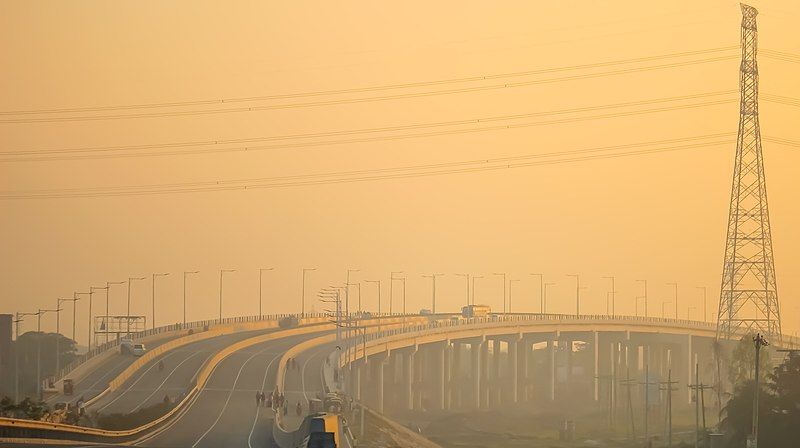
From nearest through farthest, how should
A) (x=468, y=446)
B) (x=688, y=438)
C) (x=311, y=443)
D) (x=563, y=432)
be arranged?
(x=311, y=443), (x=688, y=438), (x=468, y=446), (x=563, y=432)

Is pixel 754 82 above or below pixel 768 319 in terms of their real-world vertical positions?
above

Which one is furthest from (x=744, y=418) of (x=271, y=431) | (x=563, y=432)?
(x=563, y=432)

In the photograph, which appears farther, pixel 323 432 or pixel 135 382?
pixel 135 382

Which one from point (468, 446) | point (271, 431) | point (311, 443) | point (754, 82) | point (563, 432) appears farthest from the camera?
point (563, 432)

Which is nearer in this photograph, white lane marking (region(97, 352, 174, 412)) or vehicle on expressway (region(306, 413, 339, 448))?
vehicle on expressway (region(306, 413, 339, 448))

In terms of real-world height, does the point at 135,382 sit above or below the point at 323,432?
below

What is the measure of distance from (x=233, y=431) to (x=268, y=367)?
70.1 meters

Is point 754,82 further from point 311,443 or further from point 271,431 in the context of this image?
point 311,443

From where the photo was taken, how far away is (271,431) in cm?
11794

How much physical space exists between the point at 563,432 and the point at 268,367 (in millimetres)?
33503

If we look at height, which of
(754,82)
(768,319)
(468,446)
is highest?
(754,82)

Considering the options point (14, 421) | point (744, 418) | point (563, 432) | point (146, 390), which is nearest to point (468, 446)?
point (563, 432)

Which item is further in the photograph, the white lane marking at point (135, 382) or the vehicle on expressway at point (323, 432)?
the white lane marking at point (135, 382)

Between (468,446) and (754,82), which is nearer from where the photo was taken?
(754,82)
